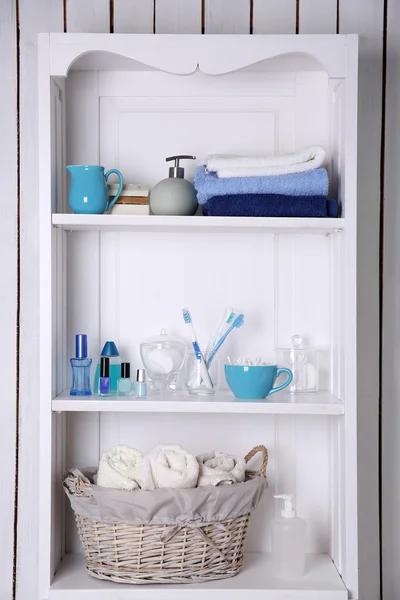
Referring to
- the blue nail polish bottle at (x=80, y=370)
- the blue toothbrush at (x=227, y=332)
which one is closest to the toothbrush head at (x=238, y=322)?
the blue toothbrush at (x=227, y=332)

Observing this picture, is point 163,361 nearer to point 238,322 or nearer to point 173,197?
point 238,322

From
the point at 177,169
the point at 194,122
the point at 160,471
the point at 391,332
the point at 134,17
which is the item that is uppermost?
the point at 134,17

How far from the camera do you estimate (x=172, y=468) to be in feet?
4.92

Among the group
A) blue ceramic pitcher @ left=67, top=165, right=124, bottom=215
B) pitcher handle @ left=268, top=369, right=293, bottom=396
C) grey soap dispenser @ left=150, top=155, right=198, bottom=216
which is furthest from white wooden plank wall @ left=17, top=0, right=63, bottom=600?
pitcher handle @ left=268, top=369, right=293, bottom=396

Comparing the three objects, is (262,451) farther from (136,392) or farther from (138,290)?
(138,290)

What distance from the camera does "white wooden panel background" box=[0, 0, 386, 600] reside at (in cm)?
173

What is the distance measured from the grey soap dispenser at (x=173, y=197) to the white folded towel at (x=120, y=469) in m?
0.53

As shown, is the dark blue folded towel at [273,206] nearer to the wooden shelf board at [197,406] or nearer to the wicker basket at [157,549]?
the wooden shelf board at [197,406]

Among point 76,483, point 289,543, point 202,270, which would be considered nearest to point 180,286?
point 202,270

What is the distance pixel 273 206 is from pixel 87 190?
402 mm

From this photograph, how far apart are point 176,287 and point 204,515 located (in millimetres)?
543

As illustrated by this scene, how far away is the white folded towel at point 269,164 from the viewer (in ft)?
5.13

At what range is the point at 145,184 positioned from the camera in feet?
5.63

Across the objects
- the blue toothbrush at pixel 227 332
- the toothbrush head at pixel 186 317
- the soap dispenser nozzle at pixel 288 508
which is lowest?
the soap dispenser nozzle at pixel 288 508
